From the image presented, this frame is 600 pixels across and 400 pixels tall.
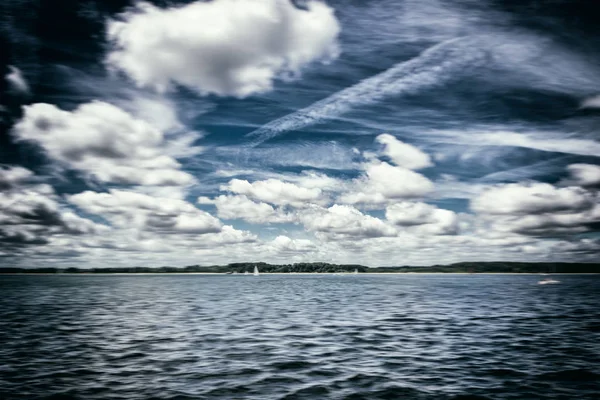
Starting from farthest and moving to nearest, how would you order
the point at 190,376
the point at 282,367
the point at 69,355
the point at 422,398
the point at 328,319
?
the point at 328,319 → the point at 69,355 → the point at 282,367 → the point at 190,376 → the point at 422,398

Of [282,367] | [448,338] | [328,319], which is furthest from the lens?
[328,319]

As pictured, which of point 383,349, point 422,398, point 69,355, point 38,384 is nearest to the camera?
point 422,398

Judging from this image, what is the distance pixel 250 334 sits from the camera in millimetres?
32875

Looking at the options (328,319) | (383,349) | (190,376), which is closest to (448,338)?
(383,349)

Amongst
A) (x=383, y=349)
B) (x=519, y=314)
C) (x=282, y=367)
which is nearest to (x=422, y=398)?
(x=282, y=367)

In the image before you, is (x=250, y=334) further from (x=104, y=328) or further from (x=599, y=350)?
(x=599, y=350)

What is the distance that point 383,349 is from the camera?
2619 centimetres

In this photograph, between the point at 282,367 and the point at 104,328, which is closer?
the point at 282,367

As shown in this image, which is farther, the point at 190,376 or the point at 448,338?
the point at 448,338

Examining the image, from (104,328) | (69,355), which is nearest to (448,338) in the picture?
(69,355)

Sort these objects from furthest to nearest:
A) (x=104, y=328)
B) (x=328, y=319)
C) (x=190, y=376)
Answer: (x=328, y=319) → (x=104, y=328) → (x=190, y=376)

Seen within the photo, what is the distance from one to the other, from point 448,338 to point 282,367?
625 inches

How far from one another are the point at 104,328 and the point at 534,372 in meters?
34.8

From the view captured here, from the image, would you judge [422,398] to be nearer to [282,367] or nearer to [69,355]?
[282,367]
